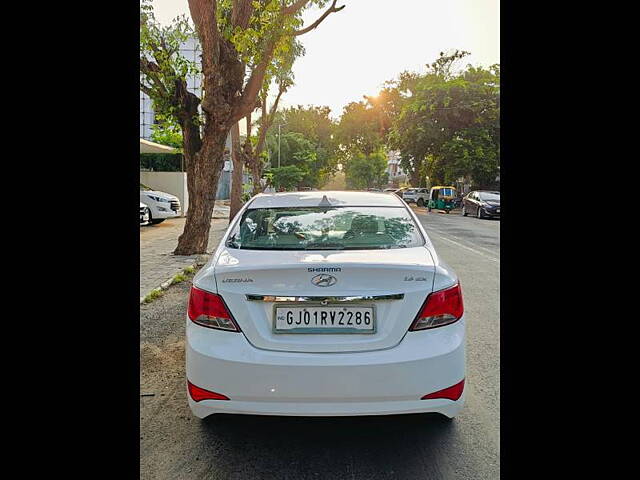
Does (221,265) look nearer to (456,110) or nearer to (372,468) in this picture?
(372,468)

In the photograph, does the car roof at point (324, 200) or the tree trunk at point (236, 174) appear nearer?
the car roof at point (324, 200)

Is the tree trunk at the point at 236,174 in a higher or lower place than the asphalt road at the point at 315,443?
higher

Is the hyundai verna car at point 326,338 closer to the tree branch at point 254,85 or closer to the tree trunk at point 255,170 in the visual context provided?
the tree branch at point 254,85

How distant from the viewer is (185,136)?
35.5ft

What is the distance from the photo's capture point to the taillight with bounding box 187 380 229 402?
9.46 feet

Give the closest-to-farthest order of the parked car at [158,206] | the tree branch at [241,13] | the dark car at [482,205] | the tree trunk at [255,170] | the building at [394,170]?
the tree branch at [241,13] < the parked car at [158,206] < the tree trunk at [255,170] < the dark car at [482,205] < the building at [394,170]

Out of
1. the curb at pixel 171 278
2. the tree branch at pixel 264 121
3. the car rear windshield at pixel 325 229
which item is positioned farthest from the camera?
the tree branch at pixel 264 121

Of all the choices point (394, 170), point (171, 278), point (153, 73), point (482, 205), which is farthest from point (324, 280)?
point (394, 170)

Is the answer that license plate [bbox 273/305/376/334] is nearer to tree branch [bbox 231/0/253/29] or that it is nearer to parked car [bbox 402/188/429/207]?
tree branch [bbox 231/0/253/29]

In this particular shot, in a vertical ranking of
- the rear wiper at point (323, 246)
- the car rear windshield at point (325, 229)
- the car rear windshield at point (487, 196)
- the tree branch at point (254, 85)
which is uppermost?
the tree branch at point (254, 85)

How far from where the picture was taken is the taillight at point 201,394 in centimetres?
288

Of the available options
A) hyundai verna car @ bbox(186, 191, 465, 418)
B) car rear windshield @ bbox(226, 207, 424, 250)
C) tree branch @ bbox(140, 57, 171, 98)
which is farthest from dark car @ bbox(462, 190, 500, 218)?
hyundai verna car @ bbox(186, 191, 465, 418)

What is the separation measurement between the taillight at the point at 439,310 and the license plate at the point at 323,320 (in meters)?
0.26

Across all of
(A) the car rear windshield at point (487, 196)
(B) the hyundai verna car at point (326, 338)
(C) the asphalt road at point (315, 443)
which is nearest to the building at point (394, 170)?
(A) the car rear windshield at point (487, 196)
